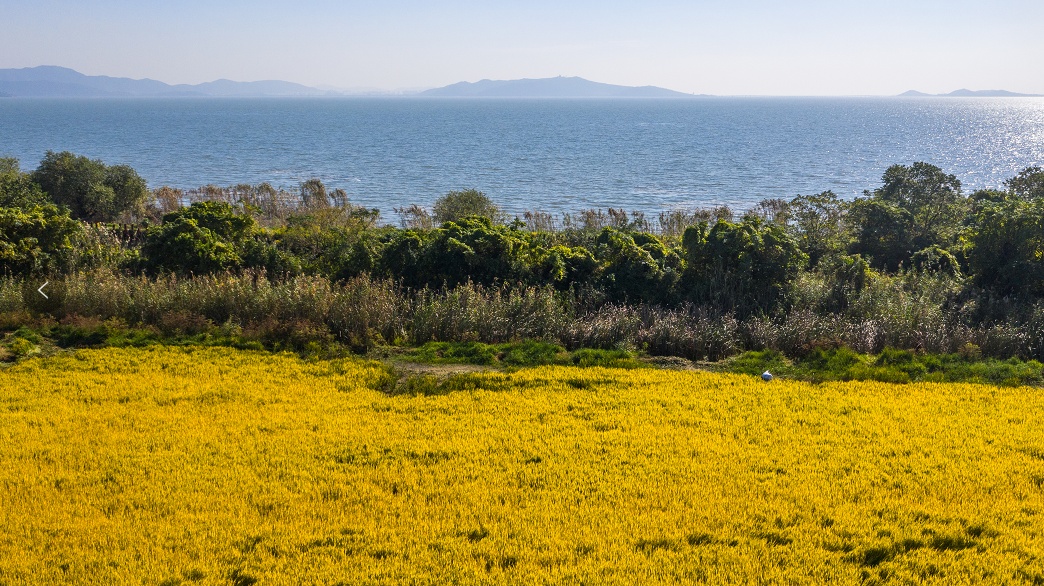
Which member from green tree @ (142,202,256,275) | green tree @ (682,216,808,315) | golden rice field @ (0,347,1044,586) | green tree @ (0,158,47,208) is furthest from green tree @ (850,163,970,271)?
green tree @ (0,158,47,208)

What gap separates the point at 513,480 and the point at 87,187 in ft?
85.6

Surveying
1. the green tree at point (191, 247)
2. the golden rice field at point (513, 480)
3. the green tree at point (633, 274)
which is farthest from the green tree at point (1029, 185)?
the green tree at point (191, 247)

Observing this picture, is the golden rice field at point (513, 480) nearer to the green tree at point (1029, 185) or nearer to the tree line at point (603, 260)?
the tree line at point (603, 260)

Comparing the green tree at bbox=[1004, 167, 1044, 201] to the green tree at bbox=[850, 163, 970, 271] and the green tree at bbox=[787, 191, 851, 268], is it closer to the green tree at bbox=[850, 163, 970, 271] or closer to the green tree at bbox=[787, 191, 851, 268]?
the green tree at bbox=[850, 163, 970, 271]

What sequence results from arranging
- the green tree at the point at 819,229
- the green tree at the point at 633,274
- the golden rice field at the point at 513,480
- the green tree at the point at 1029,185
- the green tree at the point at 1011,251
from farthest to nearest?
the green tree at the point at 1029,185 < the green tree at the point at 819,229 < the green tree at the point at 633,274 < the green tree at the point at 1011,251 < the golden rice field at the point at 513,480

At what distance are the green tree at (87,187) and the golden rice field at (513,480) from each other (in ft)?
59.0

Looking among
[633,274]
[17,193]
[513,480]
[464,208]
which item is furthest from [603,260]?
[17,193]

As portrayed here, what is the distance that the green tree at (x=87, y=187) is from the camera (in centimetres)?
2759

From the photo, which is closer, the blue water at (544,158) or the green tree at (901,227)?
the green tree at (901,227)

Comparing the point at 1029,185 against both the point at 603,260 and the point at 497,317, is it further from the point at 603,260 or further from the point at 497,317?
the point at 497,317

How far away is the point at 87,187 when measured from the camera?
27.8 meters

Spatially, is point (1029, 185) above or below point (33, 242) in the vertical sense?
above

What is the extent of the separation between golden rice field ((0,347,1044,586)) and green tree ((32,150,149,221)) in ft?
59.0

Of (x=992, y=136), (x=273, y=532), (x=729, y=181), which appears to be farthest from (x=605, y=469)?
(x=992, y=136)
